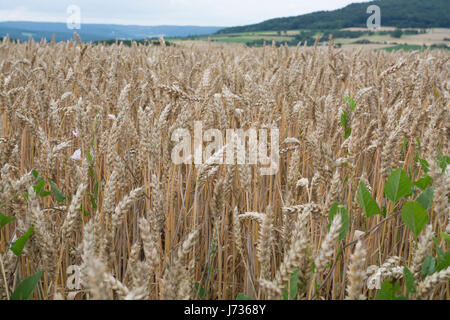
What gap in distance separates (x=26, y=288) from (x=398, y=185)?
0.93 meters

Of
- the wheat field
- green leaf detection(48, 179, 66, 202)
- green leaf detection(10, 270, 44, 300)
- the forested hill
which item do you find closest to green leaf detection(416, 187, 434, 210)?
the wheat field

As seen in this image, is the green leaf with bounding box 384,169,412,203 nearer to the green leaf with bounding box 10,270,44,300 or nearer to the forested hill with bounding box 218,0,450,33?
the green leaf with bounding box 10,270,44,300

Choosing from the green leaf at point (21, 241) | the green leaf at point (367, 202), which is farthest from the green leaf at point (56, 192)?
the green leaf at point (367, 202)

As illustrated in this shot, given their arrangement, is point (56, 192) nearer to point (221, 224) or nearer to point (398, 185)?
point (221, 224)

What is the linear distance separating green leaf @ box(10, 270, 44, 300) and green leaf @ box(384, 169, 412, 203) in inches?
34.7

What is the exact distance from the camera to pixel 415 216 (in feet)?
2.80

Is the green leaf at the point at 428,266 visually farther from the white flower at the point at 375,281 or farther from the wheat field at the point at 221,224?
the white flower at the point at 375,281

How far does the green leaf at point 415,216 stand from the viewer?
2.76 feet

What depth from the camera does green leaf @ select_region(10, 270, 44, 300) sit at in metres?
0.78

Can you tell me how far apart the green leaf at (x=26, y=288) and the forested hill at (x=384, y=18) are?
150 feet
